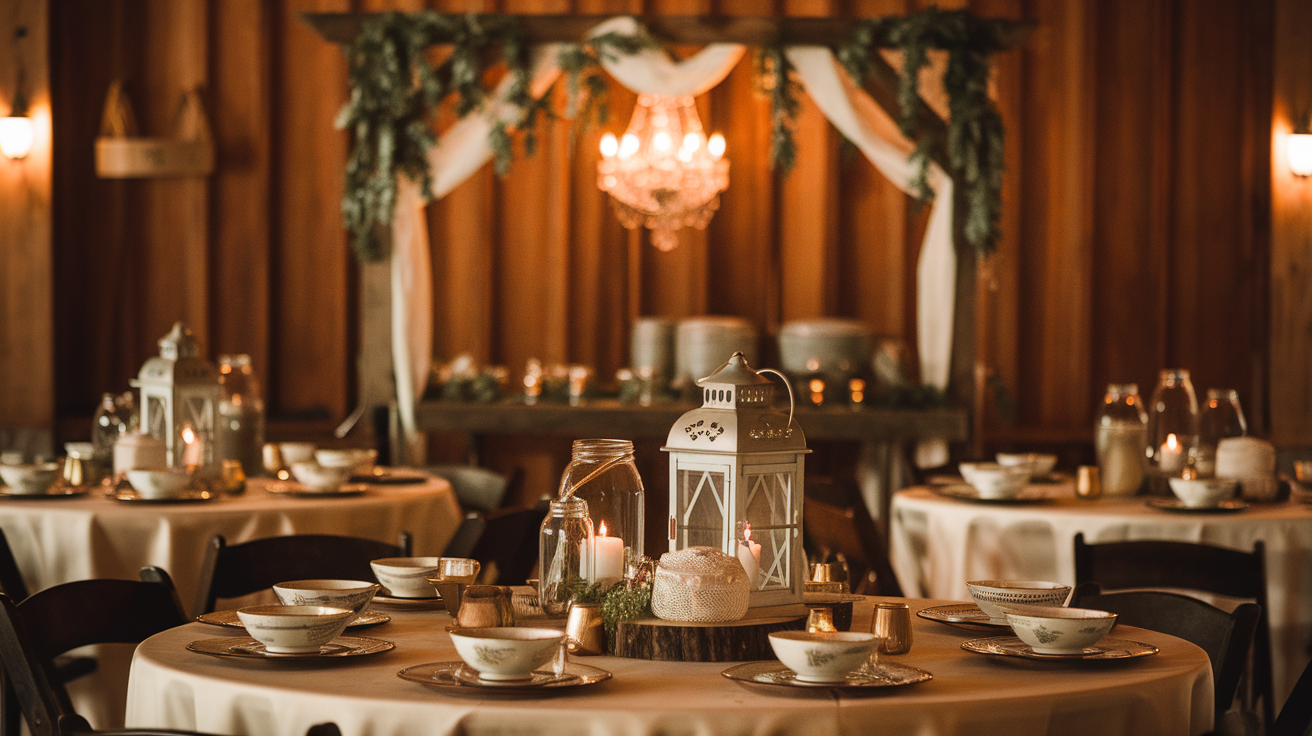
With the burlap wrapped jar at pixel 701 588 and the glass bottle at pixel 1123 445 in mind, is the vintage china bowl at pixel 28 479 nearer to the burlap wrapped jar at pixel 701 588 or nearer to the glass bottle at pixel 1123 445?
the burlap wrapped jar at pixel 701 588

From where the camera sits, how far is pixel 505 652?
5.49 feet

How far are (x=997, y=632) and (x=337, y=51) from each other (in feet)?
19.9

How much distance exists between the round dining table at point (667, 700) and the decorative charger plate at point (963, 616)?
0.61 feet

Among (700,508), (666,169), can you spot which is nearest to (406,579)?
(700,508)

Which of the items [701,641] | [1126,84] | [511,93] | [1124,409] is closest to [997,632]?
[701,641]

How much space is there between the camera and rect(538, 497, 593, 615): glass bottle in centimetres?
202

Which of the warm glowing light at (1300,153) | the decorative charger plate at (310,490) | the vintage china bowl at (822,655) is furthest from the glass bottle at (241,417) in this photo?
the warm glowing light at (1300,153)

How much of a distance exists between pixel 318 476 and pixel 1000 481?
2.04 m

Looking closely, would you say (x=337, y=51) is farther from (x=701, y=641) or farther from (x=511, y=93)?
(x=701, y=641)

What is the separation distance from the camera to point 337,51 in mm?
7301

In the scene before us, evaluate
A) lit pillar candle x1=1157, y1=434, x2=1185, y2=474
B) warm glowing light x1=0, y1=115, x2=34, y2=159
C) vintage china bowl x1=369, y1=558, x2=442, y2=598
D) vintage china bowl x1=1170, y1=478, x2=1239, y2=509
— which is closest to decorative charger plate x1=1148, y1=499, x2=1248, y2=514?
vintage china bowl x1=1170, y1=478, x2=1239, y2=509

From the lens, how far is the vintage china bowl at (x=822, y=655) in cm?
168

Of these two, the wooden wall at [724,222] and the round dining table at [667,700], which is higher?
the wooden wall at [724,222]

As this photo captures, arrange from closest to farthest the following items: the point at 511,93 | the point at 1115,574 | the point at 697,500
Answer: the point at 697,500 → the point at 1115,574 → the point at 511,93
